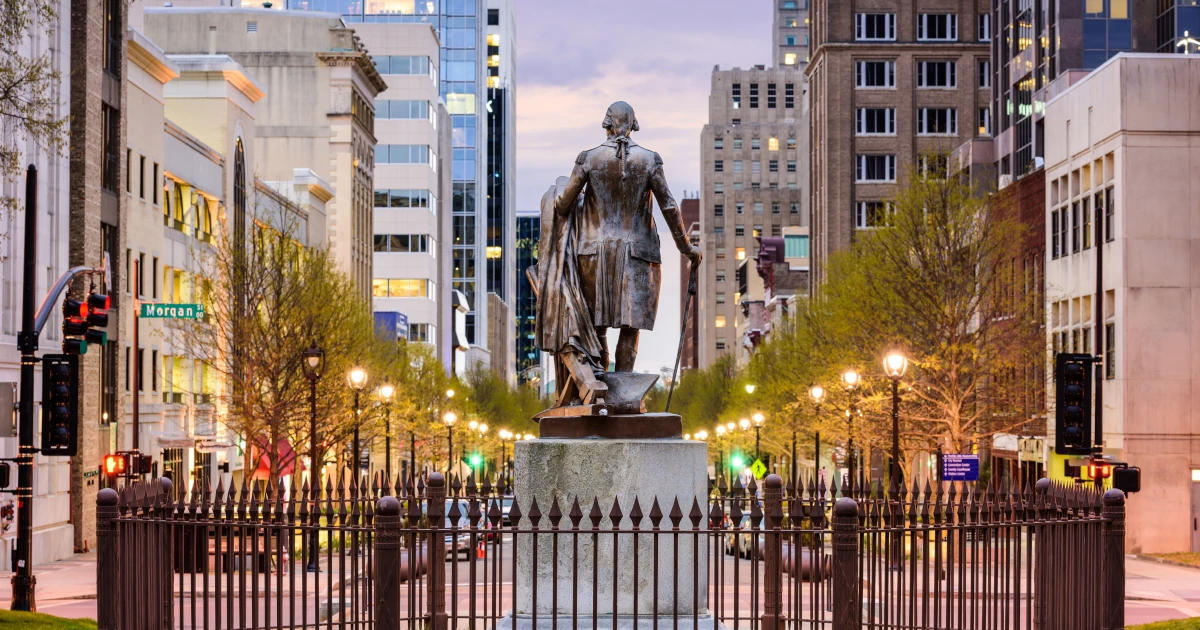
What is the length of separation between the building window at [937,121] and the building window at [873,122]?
2.16 meters

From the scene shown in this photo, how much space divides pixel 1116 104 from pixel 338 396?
89.2 ft

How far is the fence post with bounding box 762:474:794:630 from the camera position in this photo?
12.3m

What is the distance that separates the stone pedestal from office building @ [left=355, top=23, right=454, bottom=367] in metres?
114

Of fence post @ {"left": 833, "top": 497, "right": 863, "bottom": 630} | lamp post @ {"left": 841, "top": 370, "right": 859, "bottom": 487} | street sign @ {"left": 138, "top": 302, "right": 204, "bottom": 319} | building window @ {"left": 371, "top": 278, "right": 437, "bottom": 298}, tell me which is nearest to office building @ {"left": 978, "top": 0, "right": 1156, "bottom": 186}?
lamp post @ {"left": 841, "top": 370, "right": 859, "bottom": 487}

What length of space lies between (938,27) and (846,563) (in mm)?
121801

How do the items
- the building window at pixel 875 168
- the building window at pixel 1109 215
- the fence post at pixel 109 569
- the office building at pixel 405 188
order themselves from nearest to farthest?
the fence post at pixel 109 569, the building window at pixel 1109 215, the building window at pixel 875 168, the office building at pixel 405 188

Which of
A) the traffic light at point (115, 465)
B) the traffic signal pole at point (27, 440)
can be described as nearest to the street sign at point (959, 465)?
the traffic light at point (115, 465)

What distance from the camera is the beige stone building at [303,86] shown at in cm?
10375

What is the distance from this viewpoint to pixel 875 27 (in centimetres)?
12781

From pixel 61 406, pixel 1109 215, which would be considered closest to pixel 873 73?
pixel 1109 215

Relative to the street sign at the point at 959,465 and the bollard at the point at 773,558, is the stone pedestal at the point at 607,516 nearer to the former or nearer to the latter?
the bollard at the point at 773,558

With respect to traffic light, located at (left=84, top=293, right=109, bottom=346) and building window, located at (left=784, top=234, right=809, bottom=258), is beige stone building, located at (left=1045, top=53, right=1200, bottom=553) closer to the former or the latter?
traffic light, located at (left=84, top=293, right=109, bottom=346)

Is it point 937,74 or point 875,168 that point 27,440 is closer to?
point 875,168

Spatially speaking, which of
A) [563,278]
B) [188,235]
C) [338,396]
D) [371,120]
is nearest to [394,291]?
[371,120]
